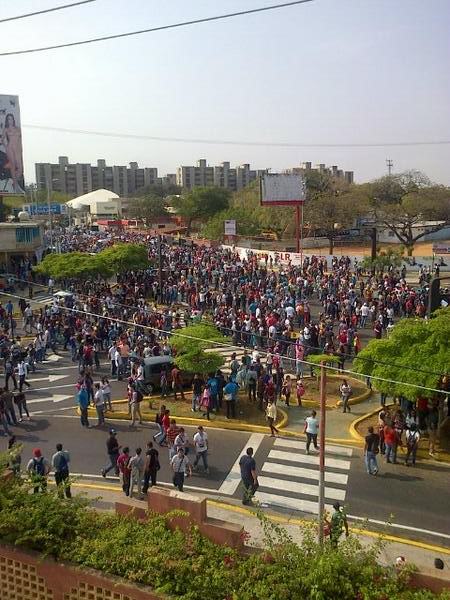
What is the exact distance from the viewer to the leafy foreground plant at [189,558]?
20.1ft

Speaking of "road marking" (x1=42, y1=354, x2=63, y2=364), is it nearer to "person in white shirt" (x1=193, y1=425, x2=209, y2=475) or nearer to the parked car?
the parked car

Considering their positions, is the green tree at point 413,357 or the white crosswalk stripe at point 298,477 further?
the green tree at point 413,357

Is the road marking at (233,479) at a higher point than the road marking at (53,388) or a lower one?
higher

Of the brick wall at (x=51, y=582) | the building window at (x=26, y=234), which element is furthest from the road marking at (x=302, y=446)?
the building window at (x=26, y=234)

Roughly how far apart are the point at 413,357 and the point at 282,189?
3852 cm

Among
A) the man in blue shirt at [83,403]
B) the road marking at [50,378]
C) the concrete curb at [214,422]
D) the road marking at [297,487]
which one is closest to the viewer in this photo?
the road marking at [297,487]

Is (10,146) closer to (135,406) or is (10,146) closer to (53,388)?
(53,388)

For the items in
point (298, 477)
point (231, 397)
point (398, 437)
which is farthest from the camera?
point (231, 397)

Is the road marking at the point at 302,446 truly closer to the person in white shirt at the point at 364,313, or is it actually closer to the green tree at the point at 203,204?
the person in white shirt at the point at 364,313

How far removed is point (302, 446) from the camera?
14461 millimetres

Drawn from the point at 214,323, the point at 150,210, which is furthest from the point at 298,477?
the point at 150,210

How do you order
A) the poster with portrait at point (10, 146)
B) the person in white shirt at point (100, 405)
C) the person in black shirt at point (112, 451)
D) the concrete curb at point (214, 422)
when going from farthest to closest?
the poster with portrait at point (10, 146) < the person in white shirt at point (100, 405) < the concrete curb at point (214, 422) < the person in black shirt at point (112, 451)

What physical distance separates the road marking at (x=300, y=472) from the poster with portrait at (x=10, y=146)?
4451 centimetres

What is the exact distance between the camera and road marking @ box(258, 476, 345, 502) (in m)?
12.1
